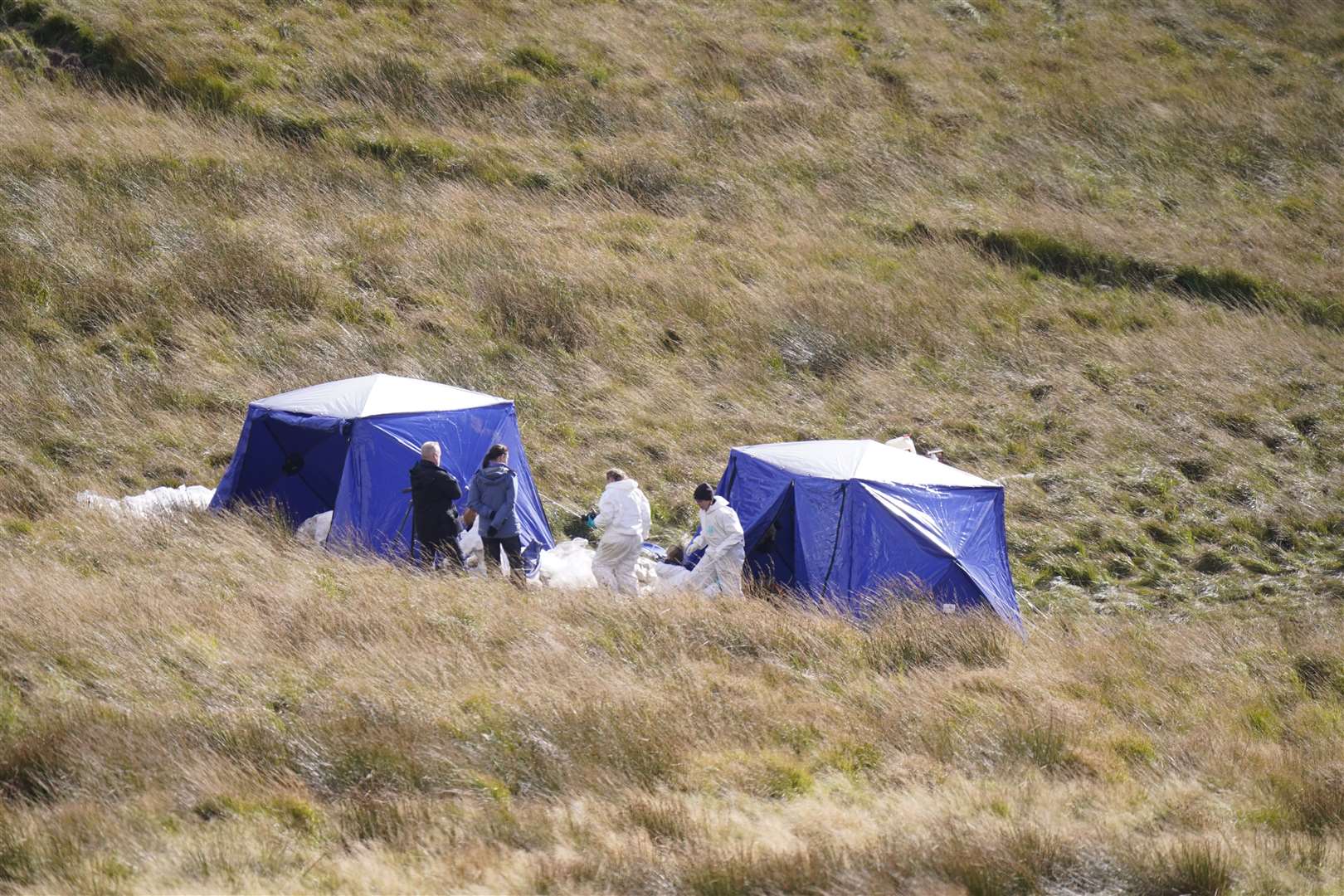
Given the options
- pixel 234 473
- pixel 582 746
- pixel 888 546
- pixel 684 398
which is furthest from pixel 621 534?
pixel 684 398

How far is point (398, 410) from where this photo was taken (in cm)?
1155

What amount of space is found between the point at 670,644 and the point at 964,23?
76.5 ft

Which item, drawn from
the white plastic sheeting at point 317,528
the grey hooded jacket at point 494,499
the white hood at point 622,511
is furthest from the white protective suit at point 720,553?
the white plastic sheeting at point 317,528

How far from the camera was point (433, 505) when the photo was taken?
10789 mm

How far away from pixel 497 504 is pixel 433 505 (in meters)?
0.54

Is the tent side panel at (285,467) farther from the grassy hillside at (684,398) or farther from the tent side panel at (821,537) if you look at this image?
the tent side panel at (821,537)

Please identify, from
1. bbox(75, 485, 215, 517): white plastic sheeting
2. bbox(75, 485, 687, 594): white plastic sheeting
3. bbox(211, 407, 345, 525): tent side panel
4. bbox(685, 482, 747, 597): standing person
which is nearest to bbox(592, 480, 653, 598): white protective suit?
bbox(75, 485, 687, 594): white plastic sheeting

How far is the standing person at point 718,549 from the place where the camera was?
36.7 feet

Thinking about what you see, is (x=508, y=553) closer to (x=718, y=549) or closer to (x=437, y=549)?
(x=437, y=549)

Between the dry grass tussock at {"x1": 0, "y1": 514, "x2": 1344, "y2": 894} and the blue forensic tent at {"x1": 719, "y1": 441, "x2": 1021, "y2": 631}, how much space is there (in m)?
1.03

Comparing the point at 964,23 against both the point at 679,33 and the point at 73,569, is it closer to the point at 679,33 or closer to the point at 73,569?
the point at 679,33

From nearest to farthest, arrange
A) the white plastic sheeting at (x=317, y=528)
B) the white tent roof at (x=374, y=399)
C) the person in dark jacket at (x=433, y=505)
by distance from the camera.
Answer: the person in dark jacket at (x=433, y=505) < the white plastic sheeting at (x=317, y=528) < the white tent roof at (x=374, y=399)

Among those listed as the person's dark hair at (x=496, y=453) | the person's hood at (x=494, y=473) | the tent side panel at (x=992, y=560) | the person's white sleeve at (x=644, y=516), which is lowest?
the tent side panel at (x=992, y=560)

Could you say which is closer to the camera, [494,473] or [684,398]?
[494,473]
